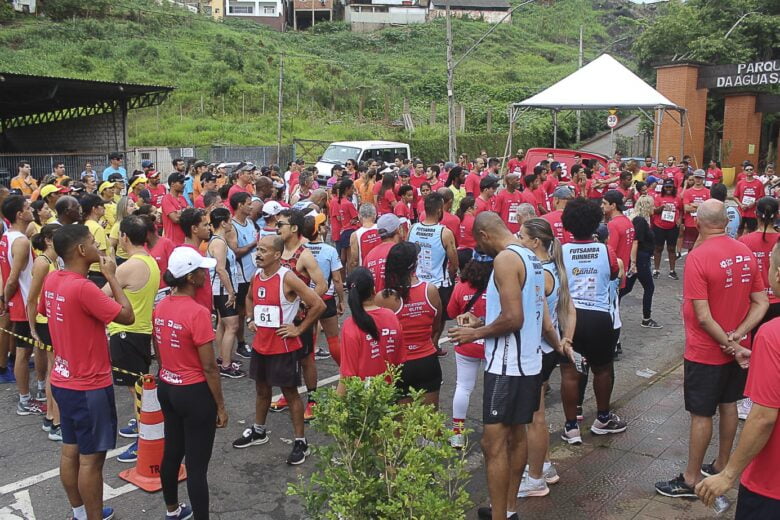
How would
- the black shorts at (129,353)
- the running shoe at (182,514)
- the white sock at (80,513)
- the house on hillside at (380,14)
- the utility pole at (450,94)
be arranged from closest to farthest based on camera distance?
the white sock at (80,513) → the running shoe at (182,514) → the black shorts at (129,353) → the utility pole at (450,94) → the house on hillside at (380,14)

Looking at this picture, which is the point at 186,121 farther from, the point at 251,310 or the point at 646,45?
the point at 251,310

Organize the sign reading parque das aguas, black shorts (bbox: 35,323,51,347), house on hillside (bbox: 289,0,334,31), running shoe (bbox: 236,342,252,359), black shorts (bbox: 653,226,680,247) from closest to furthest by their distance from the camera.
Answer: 1. black shorts (bbox: 35,323,51,347)
2. running shoe (bbox: 236,342,252,359)
3. black shorts (bbox: 653,226,680,247)
4. the sign reading parque das aguas
5. house on hillside (bbox: 289,0,334,31)

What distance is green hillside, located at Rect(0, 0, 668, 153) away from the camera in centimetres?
3719

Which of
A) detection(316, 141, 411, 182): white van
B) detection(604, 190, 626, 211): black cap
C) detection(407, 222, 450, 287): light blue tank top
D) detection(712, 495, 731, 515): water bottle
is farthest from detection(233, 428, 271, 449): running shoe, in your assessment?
detection(316, 141, 411, 182): white van

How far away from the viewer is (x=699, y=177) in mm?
12672

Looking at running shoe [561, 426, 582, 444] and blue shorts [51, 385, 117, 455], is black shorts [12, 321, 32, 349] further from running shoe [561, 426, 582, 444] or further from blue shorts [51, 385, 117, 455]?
running shoe [561, 426, 582, 444]

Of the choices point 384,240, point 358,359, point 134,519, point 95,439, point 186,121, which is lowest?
point 134,519

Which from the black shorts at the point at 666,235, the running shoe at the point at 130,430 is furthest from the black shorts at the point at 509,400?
the black shorts at the point at 666,235

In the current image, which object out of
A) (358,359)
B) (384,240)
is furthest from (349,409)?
(384,240)

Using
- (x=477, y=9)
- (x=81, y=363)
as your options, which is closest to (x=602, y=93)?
(x=81, y=363)

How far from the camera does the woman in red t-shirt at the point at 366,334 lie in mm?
4605

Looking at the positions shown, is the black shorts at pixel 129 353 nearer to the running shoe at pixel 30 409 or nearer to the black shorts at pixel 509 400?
the running shoe at pixel 30 409

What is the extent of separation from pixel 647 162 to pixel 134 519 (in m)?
16.6

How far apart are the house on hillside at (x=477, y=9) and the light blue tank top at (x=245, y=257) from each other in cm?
7649
